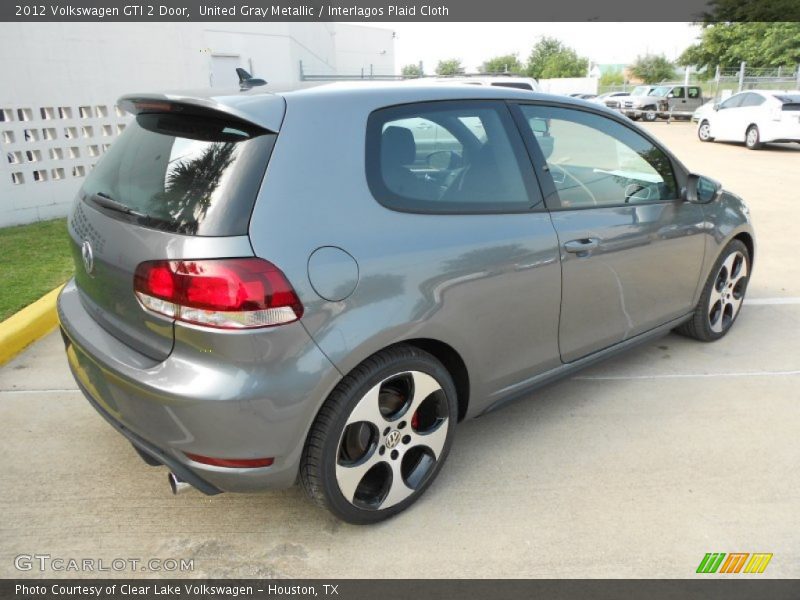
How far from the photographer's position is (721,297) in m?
4.22

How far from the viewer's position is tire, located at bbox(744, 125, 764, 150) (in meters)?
16.9

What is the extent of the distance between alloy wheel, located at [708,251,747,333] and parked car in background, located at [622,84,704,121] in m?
30.0

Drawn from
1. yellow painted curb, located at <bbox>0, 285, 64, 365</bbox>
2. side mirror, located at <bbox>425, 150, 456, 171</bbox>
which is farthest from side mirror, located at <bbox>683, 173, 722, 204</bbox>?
yellow painted curb, located at <bbox>0, 285, 64, 365</bbox>

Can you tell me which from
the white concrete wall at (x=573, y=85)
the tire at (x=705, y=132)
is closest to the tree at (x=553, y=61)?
the white concrete wall at (x=573, y=85)

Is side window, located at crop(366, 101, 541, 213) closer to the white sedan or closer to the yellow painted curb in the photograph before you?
the yellow painted curb

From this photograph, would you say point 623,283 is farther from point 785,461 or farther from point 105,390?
point 105,390

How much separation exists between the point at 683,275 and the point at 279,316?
262cm

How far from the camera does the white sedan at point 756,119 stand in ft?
52.7

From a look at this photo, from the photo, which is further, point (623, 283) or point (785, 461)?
point (623, 283)

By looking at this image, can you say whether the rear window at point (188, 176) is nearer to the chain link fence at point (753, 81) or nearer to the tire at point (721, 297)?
the tire at point (721, 297)

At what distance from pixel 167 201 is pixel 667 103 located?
34288 millimetres
